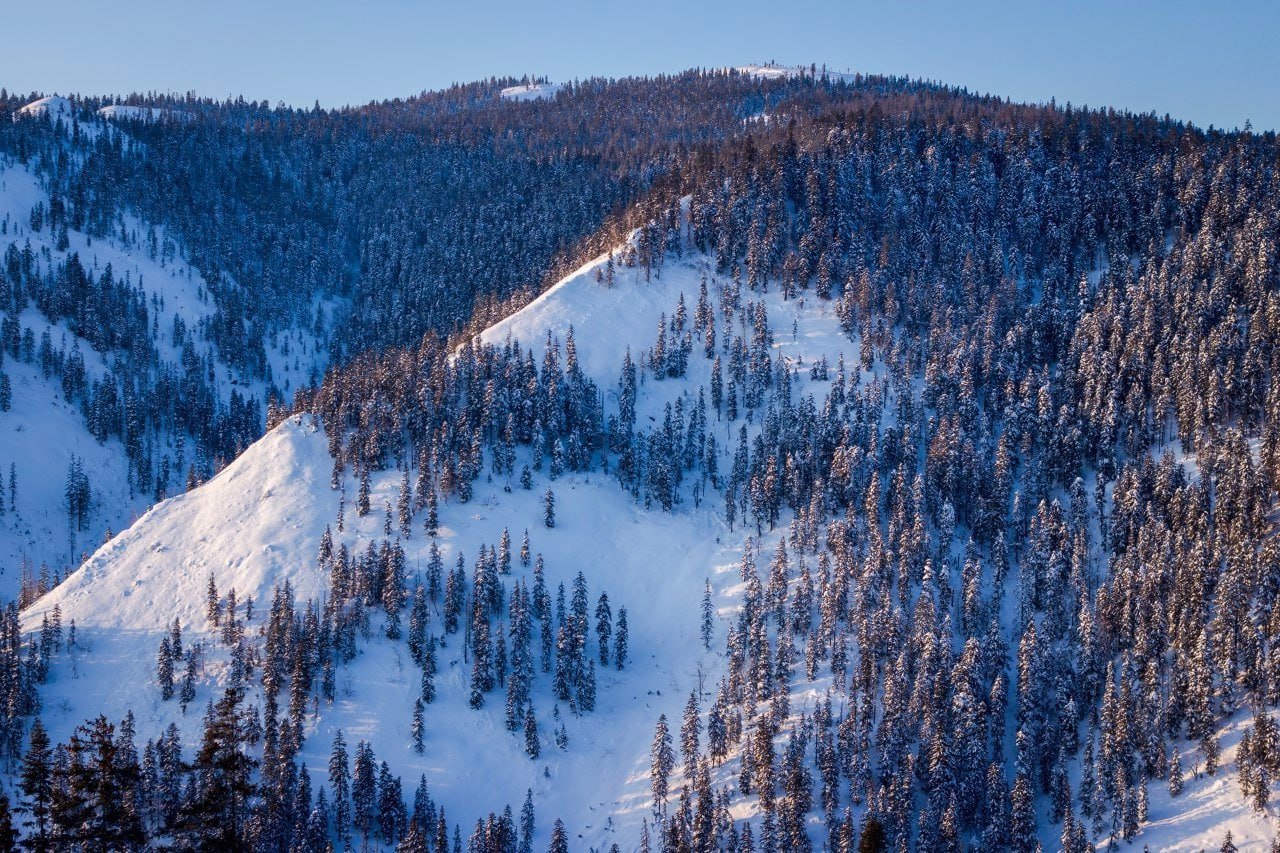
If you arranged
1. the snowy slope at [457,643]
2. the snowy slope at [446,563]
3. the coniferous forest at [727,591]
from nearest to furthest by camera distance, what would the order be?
the coniferous forest at [727,591] < the snowy slope at [457,643] < the snowy slope at [446,563]

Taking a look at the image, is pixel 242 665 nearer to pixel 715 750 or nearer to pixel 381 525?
pixel 381 525

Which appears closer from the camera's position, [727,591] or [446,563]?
[446,563]

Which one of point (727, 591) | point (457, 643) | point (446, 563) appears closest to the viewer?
point (457, 643)

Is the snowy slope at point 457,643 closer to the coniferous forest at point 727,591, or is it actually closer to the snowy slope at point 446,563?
the snowy slope at point 446,563

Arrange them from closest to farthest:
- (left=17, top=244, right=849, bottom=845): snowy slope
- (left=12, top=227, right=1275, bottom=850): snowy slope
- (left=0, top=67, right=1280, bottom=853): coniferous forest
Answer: (left=0, top=67, right=1280, bottom=853): coniferous forest
(left=12, top=227, right=1275, bottom=850): snowy slope
(left=17, top=244, right=849, bottom=845): snowy slope

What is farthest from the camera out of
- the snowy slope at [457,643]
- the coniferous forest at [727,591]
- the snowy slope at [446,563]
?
the snowy slope at [446,563]

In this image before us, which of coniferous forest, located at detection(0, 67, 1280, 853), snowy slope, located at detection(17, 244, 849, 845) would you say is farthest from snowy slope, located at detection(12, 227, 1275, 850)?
coniferous forest, located at detection(0, 67, 1280, 853)

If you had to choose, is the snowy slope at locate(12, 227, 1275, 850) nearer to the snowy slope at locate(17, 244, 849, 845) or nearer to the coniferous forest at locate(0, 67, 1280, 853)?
the snowy slope at locate(17, 244, 849, 845)

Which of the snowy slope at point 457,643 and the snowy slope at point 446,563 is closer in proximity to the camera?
the snowy slope at point 457,643

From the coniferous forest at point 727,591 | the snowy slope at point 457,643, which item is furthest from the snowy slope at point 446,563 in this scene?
the coniferous forest at point 727,591

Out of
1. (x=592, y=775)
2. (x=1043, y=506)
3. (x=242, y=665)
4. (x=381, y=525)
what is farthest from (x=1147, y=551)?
(x=242, y=665)

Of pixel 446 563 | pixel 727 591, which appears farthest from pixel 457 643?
pixel 727 591

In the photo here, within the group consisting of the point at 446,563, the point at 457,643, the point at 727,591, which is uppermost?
the point at 446,563

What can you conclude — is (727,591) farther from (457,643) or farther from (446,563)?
(446,563)
